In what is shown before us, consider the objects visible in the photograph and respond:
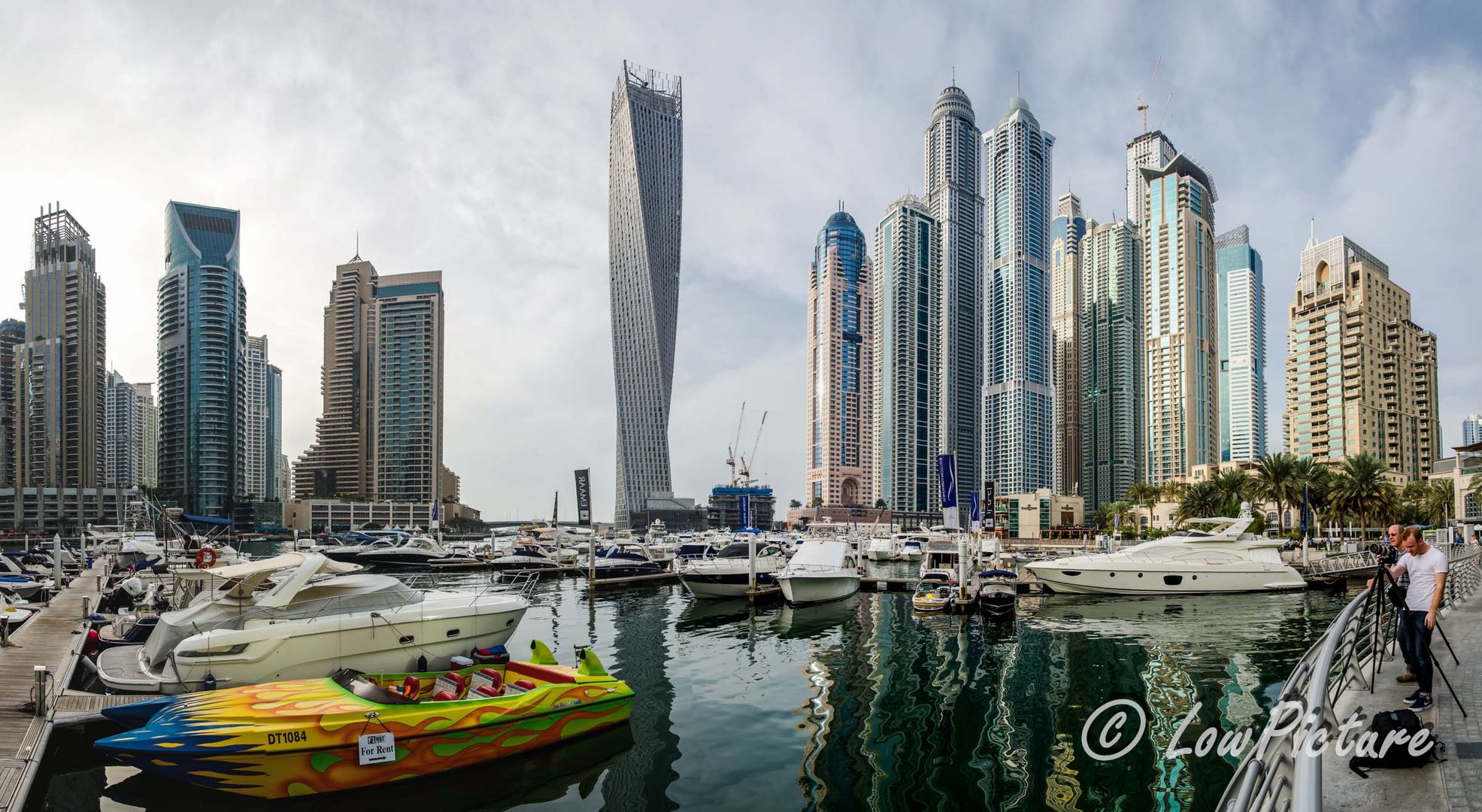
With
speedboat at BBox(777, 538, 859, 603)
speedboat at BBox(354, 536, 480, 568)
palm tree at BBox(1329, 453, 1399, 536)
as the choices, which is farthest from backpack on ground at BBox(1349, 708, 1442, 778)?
palm tree at BBox(1329, 453, 1399, 536)

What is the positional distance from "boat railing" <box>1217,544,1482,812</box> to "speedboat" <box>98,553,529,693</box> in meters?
17.6

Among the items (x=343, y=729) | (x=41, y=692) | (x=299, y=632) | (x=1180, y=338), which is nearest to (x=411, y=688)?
(x=343, y=729)

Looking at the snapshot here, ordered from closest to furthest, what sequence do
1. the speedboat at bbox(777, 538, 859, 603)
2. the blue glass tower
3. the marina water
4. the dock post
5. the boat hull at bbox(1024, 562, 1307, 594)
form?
the marina water, the dock post, the speedboat at bbox(777, 538, 859, 603), the boat hull at bbox(1024, 562, 1307, 594), the blue glass tower

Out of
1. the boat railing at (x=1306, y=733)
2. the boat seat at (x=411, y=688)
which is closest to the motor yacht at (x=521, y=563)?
the boat seat at (x=411, y=688)

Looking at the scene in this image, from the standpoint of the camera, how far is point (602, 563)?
51750 mm

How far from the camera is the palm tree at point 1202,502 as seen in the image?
84812 mm

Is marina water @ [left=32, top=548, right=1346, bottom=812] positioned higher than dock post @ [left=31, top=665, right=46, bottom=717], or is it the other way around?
dock post @ [left=31, top=665, right=46, bottom=717]

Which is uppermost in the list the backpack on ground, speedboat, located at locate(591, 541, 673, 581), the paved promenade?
the backpack on ground

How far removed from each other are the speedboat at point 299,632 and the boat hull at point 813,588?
56.1ft

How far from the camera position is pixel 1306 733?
408 centimetres

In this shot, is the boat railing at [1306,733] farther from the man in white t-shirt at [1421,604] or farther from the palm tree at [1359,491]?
the palm tree at [1359,491]

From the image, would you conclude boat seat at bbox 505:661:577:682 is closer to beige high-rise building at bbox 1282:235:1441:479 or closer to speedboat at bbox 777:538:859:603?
speedboat at bbox 777:538:859:603

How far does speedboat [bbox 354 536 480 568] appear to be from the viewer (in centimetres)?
6581

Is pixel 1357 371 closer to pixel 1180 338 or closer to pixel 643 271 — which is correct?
pixel 1180 338
